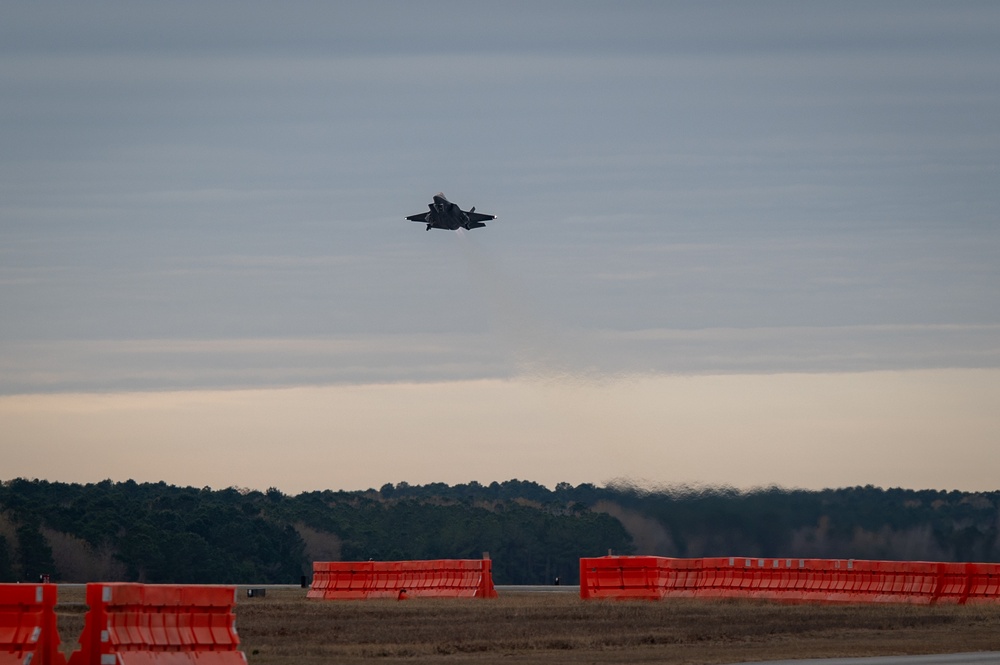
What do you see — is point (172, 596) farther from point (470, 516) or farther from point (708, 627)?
point (470, 516)

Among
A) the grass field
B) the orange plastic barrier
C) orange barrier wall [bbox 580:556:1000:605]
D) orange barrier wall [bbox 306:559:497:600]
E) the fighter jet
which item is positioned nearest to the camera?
the orange plastic barrier

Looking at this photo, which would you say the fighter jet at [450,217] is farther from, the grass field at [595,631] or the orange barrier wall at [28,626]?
the orange barrier wall at [28,626]

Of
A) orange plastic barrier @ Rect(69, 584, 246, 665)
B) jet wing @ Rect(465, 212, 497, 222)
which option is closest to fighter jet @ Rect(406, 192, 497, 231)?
jet wing @ Rect(465, 212, 497, 222)

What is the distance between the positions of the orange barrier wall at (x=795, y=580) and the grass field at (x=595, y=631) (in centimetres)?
145

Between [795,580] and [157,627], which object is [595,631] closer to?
[157,627]

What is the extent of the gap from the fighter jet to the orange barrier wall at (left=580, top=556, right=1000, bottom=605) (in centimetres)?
2417

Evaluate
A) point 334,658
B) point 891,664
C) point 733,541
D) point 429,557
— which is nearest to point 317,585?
point 733,541

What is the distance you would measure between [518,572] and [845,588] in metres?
85.5

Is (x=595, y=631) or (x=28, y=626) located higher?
(x=595, y=631)

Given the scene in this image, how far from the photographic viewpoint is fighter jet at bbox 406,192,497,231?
74875 mm

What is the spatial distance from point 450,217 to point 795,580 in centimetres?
2864

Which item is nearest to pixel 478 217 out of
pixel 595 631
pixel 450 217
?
→ pixel 450 217

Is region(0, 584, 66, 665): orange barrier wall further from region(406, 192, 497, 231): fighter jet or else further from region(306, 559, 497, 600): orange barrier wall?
region(406, 192, 497, 231): fighter jet

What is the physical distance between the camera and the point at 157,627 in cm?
2639
